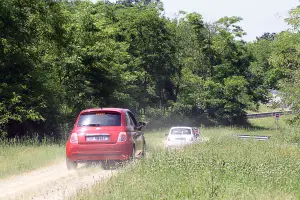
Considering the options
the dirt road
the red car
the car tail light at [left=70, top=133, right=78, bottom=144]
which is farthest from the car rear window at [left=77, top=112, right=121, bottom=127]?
the dirt road

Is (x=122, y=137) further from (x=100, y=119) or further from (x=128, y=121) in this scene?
(x=128, y=121)

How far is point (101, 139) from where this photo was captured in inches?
547

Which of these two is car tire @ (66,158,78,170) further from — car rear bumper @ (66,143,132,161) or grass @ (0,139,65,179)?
grass @ (0,139,65,179)

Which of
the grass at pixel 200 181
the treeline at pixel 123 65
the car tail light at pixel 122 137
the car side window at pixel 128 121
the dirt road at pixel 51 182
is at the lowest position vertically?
the dirt road at pixel 51 182

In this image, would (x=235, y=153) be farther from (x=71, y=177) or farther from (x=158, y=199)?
(x=158, y=199)

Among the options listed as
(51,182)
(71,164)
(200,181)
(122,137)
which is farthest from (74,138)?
(200,181)

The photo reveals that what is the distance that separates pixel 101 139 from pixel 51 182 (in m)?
2.25

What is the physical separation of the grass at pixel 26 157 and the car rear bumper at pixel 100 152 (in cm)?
164

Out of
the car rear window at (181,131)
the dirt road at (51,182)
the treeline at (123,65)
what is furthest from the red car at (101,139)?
the car rear window at (181,131)

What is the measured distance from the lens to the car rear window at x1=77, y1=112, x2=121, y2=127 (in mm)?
14228

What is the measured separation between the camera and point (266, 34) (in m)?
192

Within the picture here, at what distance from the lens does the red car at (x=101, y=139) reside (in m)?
13.8

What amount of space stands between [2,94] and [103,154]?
12532 millimetres

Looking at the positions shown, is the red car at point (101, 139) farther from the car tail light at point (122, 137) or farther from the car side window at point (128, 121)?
the car side window at point (128, 121)
